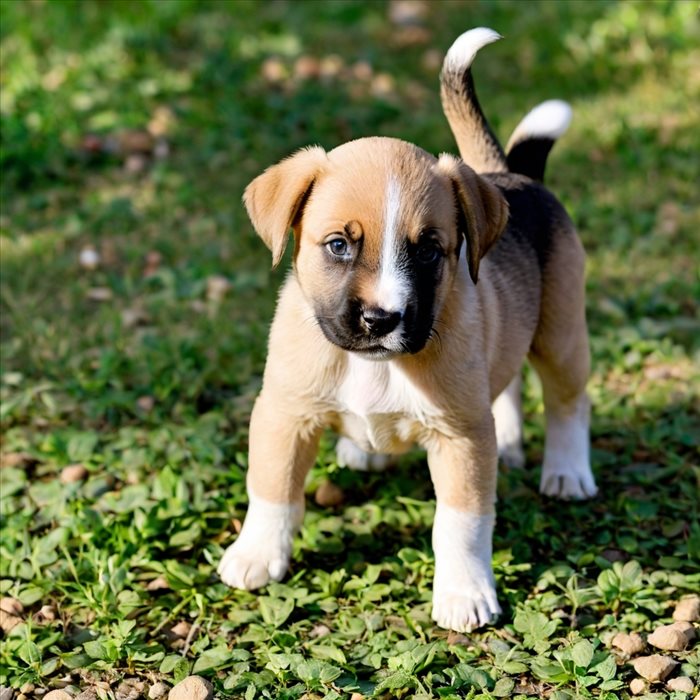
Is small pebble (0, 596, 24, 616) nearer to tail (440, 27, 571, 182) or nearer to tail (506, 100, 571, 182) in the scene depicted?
tail (440, 27, 571, 182)

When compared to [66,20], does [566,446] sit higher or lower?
lower

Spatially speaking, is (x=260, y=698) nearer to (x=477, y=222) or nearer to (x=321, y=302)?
(x=321, y=302)

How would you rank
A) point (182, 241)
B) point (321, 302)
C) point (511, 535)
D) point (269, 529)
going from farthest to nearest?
point (182, 241) < point (511, 535) < point (269, 529) < point (321, 302)

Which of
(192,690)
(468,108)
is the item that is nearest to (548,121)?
(468,108)

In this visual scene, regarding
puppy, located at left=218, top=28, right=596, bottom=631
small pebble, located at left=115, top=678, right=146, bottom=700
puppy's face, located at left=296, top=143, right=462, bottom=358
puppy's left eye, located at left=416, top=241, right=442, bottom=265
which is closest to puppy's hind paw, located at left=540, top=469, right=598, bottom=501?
puppy, located at left=218, top=28, right=596, bottom=631

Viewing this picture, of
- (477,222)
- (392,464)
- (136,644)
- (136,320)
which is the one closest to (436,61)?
(136,320)

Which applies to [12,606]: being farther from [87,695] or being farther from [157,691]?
[157,691]
